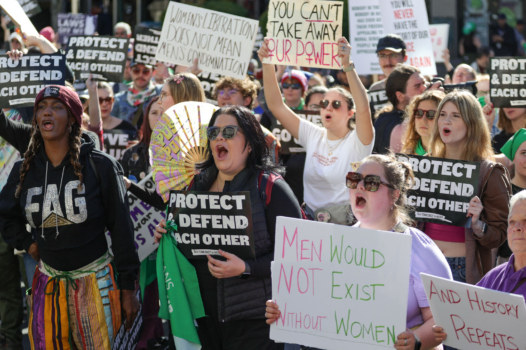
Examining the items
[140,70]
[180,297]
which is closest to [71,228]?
[180,297]

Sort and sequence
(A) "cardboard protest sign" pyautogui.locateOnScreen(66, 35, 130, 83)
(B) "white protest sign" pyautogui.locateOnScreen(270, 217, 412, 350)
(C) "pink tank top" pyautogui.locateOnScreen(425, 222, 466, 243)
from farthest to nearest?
1. (A) "cardboard protest sign" pyautogui.locateOnScreen(66, 35, 130, 83)
2. (C) "pink tank top" pyautogui.locateOnScreen(425, 222, 466, 243)
3. (B) "white protest sign" pyautogui.locateOnScreen(270, 217, 412, 350)

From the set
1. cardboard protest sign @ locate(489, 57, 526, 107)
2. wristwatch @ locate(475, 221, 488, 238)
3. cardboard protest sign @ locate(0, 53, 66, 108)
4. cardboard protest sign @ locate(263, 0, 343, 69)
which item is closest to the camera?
wristwatch @ locate(475, 221, 488, 238)

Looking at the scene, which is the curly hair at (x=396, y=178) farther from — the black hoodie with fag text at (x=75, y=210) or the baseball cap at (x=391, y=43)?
the baseball cap at (x=391, y=43)

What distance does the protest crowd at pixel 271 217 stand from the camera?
2.88m

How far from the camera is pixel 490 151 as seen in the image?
13.3 ft

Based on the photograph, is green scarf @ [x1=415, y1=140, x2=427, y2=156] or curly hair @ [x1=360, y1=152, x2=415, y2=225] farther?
green scarf @ [x1=415, y1=140, x2=427, y2=156]

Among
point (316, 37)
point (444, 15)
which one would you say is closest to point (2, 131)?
point (316, 37)

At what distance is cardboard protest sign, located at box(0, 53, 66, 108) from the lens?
5.12 metres

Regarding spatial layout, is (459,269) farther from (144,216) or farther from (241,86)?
(241,86)

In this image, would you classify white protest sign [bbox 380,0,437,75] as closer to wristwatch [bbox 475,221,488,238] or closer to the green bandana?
the green bandana

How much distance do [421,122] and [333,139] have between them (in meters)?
0.64

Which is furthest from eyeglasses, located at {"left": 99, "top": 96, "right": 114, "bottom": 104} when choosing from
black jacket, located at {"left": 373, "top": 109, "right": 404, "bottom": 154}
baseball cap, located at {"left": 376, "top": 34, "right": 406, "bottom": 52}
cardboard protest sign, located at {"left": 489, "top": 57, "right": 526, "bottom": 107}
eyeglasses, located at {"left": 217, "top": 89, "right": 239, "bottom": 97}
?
cardboard protest sign, located at {"left": 489, "top": 57, "right": 526, "bottom": 107}

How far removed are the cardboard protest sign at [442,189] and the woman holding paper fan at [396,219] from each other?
842 mm

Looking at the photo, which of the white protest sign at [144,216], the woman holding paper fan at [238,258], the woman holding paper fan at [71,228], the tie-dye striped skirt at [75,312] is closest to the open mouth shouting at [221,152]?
the woman holding paper fan at [238,258]
